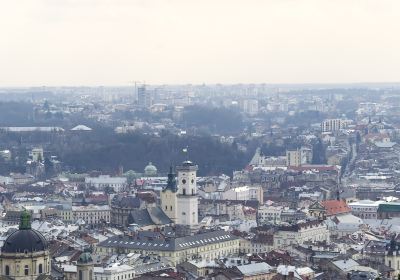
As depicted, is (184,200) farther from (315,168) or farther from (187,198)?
(315,168)

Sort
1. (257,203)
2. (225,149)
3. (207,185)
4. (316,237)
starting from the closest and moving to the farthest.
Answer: (316,237) → (257,203) → (207,185) → (225,149)

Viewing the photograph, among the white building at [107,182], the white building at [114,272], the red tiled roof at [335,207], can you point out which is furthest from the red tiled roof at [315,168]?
the white building at [114,272]

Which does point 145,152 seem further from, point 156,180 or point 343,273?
point 343,273

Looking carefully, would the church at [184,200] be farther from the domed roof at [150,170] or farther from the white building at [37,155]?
the white building at [37,155]

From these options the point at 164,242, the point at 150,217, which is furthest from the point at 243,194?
the point at 164,242

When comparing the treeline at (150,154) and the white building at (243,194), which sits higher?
the white building at (243,194)

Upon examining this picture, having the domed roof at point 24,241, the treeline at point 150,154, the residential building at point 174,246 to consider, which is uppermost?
the domed roof at point 24,241

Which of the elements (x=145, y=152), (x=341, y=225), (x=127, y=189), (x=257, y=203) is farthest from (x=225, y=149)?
(x=341, y=225)
